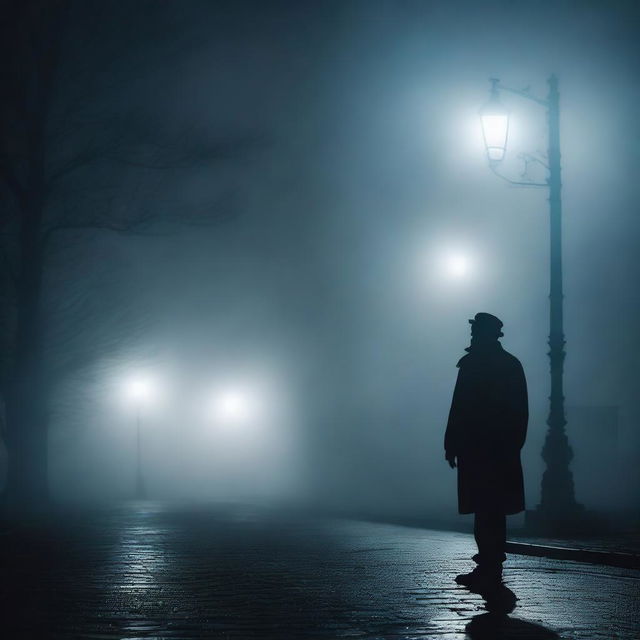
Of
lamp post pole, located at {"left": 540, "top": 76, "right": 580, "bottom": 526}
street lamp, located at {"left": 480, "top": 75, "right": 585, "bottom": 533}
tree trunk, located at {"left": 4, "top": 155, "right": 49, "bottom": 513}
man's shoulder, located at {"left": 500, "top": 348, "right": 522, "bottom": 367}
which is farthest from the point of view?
tree trunk, located at {"left": 4, "top": 155, "right": 49, "bottom": 513}

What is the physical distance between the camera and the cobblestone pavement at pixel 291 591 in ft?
22.2

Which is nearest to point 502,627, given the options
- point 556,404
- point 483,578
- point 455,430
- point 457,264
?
point 483,578

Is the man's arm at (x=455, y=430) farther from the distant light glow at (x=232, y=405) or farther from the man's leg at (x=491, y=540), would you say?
the distant light glow at (x=232, y=405)

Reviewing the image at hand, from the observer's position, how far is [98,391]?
34031 mm

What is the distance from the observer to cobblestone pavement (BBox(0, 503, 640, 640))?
6781mm

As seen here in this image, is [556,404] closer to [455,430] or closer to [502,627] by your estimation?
[455,430]

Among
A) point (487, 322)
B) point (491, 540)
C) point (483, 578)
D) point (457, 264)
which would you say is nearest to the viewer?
point (483, 578)

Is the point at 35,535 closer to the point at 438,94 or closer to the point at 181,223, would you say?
the point at 181,223

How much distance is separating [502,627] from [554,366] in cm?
1039

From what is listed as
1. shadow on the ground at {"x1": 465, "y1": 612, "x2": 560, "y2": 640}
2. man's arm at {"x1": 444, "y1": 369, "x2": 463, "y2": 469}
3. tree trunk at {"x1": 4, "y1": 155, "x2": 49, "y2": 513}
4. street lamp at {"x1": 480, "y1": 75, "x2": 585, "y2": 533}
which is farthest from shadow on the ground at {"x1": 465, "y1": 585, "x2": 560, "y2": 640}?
tree trunk at {"x1": 4, "y1": 155, "x2": 49, "y2": 513}

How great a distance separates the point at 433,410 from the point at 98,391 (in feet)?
57.1

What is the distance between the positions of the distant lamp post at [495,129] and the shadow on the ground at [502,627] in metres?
10.4

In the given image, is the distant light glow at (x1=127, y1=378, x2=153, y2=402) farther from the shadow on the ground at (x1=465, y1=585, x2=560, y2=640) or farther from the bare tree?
the shadow on the ground at (x1=465, y1=585, x2=560, y2=640)

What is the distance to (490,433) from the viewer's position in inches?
366
